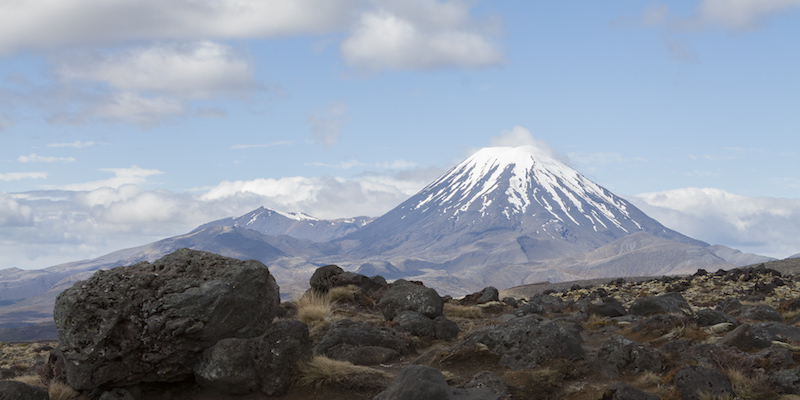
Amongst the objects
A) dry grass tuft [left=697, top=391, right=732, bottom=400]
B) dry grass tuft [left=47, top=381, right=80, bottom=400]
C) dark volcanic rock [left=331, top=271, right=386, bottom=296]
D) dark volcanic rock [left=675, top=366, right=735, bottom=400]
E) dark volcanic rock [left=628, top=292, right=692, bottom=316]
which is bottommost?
dry grass tuft [left=697, top=391, right=732, bottom=400]

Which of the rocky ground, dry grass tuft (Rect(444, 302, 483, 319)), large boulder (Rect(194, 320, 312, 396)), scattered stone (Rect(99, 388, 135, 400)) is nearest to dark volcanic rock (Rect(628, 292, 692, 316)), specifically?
the rocky ground

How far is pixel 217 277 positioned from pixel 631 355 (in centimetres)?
908

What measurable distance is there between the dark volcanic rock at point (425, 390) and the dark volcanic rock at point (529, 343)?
88.4 inches

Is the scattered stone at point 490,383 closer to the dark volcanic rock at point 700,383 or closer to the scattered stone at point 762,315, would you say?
the dark volcanic rock at point 700,383

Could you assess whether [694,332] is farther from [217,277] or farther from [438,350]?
[217,277]

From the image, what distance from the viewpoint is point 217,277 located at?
1328cm

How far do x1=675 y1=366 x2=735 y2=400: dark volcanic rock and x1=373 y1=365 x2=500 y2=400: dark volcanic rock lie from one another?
337 centimetres

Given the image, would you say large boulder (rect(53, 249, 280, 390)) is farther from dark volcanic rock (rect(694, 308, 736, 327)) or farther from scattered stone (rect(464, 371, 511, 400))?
dark volcanic rock (rect(694, 308, 736, 327))

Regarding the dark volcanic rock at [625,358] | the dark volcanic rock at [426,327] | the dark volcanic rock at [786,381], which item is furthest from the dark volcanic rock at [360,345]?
the dark volcanic rock at [786,381]

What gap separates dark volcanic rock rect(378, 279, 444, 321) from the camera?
19953 millimetres

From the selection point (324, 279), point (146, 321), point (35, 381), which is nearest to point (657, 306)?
point (324, 279)

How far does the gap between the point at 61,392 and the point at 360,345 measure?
252 inches

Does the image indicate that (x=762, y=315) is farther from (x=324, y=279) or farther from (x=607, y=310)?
(x=324, y=279)

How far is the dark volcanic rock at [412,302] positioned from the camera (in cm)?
1995
